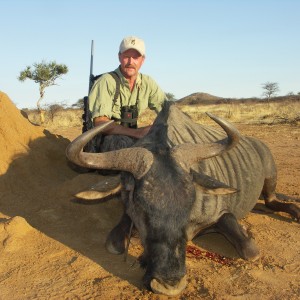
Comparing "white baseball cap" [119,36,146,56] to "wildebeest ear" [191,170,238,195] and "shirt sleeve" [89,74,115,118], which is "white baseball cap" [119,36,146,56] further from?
"wildebeest ear" [191,170,238,195]

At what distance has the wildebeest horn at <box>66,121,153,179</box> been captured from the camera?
11.1 feet

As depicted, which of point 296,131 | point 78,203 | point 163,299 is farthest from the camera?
point 296,131

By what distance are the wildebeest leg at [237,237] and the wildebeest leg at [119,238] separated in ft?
2.84

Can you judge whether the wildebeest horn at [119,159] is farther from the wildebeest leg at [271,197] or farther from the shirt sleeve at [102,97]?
the wildebeest leg at [271,197]

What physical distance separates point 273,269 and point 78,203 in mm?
2485

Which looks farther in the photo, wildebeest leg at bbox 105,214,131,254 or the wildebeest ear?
wildebeest leg at bbox 105,214,131,254

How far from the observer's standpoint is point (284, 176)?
7.51 meters

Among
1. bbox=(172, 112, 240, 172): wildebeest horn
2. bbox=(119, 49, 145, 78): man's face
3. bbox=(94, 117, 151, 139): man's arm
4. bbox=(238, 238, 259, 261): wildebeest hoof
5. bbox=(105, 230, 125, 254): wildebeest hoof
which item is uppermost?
bbox=(119, 49, 145, 78): man's face

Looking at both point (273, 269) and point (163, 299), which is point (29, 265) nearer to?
point (163, 299)

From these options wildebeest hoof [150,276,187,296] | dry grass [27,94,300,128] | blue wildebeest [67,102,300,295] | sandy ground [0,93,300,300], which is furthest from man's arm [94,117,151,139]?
dry grass [27,94,300,128]

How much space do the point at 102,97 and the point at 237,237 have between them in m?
2.70

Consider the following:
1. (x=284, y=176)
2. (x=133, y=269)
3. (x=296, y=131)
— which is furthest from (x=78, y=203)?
(x=296, y=131)

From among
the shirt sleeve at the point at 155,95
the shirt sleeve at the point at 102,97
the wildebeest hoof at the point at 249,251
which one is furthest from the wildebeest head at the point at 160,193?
the shirt sleeve at the point at 155,95

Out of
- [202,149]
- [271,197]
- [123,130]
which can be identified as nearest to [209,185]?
[202,149]
